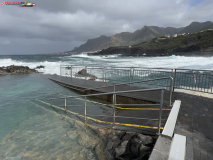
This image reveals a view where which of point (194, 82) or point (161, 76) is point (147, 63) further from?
point (194, 82)

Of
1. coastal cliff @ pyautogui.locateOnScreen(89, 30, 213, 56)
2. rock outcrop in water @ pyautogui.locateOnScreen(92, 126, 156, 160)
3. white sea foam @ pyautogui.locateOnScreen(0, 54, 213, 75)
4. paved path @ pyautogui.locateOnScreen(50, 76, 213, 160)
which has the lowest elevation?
rock outcrop in water @ pyautogui.locateOnScreen(92, 126, 156, 160)

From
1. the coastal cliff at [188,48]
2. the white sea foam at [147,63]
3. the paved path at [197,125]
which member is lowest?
the paved path at [197,125]

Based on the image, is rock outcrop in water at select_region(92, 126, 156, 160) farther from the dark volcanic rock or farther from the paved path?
the paved path

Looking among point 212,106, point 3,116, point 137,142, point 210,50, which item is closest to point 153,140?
point 137,142

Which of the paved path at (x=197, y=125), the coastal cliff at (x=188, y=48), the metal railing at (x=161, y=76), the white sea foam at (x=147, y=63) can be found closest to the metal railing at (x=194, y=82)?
the metal railing at (x=161, y=76)

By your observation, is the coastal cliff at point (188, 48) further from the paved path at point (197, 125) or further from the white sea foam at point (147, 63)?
the paved path at point (197, 125)

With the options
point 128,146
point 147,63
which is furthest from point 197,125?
point 147,63

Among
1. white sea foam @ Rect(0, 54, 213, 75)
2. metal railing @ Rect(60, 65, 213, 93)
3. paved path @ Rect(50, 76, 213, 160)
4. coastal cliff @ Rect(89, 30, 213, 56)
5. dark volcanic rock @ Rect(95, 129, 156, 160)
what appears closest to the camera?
paved path @ Rect(50, 76, 213, 160)

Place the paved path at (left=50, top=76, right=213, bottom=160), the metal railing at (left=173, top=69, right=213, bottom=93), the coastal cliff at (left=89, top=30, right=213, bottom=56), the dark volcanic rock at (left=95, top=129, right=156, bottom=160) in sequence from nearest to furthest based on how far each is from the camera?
the paved path at (left=50, top=76, right=213, bottom=160), the dark volcanic rock at (left=95, top=129, right=156, bottom=160), the metal railing at (left=173, top=69, right=213, bottom=93), the coastal cliff at (left=89, top=30, right=213, bottom=56)

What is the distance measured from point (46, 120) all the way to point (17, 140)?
1.52 m

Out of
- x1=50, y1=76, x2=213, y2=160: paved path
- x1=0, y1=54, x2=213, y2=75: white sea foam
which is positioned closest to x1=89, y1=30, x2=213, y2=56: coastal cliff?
x1=0, y1=54, x2=213, y2=75: white sea foam

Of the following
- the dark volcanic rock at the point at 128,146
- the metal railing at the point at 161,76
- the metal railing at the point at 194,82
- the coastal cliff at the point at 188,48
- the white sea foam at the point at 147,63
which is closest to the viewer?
the dark volcanic rock at the point at 128,146

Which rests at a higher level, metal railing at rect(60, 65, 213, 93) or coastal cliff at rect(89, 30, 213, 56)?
coastal cliff at rect(89, 30, 213, 56)

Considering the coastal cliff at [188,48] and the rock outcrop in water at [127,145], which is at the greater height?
the coastal cliff at [188,48]
